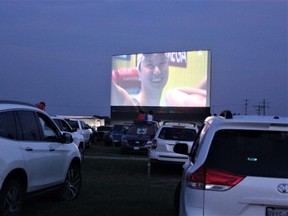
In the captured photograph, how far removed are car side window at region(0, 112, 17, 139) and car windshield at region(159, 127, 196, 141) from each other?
9177 millimetres

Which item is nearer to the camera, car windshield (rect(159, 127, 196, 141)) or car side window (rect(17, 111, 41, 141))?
car side window (rect(17, 111, 41, 141))

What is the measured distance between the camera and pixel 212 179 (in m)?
4.57

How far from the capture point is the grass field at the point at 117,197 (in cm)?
844

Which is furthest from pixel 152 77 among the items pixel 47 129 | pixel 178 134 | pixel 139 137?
pixel 47 129

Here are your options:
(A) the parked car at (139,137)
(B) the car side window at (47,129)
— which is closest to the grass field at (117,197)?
(B) the car side window at (47,129)

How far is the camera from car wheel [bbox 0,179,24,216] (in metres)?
6.49

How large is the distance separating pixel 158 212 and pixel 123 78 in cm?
4768

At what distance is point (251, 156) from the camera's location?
4.60 m

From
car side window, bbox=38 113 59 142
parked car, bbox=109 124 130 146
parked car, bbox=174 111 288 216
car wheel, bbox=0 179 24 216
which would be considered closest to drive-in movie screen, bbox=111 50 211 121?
parked car, bbox=109 124 130 146

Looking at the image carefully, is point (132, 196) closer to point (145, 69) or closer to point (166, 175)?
point (166, 175)

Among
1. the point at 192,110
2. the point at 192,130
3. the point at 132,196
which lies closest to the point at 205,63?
the point at 192,110

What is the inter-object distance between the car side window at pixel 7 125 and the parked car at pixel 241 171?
3.05m

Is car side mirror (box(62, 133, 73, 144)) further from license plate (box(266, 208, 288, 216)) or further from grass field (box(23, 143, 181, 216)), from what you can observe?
license plate (box(266, 208, 288, 216))

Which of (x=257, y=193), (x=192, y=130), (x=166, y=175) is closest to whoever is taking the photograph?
(x=257, y=193)
